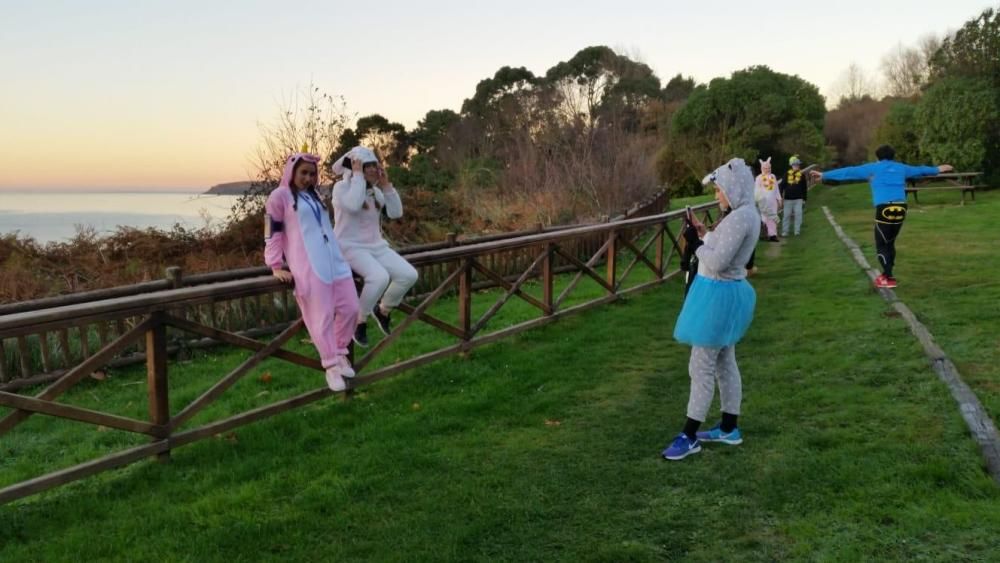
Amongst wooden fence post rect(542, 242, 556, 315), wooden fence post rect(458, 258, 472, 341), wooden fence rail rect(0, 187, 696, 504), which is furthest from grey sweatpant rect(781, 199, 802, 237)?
wooden fence post rect(458, 258, 472, 341)

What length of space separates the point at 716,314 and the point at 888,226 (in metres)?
5.68

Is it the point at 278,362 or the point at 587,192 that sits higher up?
the point at 587,192

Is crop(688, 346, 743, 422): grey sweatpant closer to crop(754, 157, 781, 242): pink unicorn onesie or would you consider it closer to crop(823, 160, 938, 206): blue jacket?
crop(823, 160, 938, 206): blue jacket

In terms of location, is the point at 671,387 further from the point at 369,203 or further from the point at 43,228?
the point at 43,228

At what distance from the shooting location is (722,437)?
4.09 metres

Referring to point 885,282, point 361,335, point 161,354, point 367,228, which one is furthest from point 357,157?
point 885,282

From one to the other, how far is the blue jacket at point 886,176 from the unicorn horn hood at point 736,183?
4794mm

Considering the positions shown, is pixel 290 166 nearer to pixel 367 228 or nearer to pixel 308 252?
pixel 308 252

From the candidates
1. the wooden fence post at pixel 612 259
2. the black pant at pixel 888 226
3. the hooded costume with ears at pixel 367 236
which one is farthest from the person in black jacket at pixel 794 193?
the hooded costume with ears at pixel 367 236

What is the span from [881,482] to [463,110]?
1620 inches

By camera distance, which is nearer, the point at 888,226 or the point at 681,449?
the point at 681,449

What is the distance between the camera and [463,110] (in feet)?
140

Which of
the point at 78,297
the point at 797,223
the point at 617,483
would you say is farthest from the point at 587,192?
the point at 617,483

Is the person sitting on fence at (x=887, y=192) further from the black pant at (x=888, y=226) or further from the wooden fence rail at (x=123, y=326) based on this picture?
the wooden fence rail at (x=123, y=326)
